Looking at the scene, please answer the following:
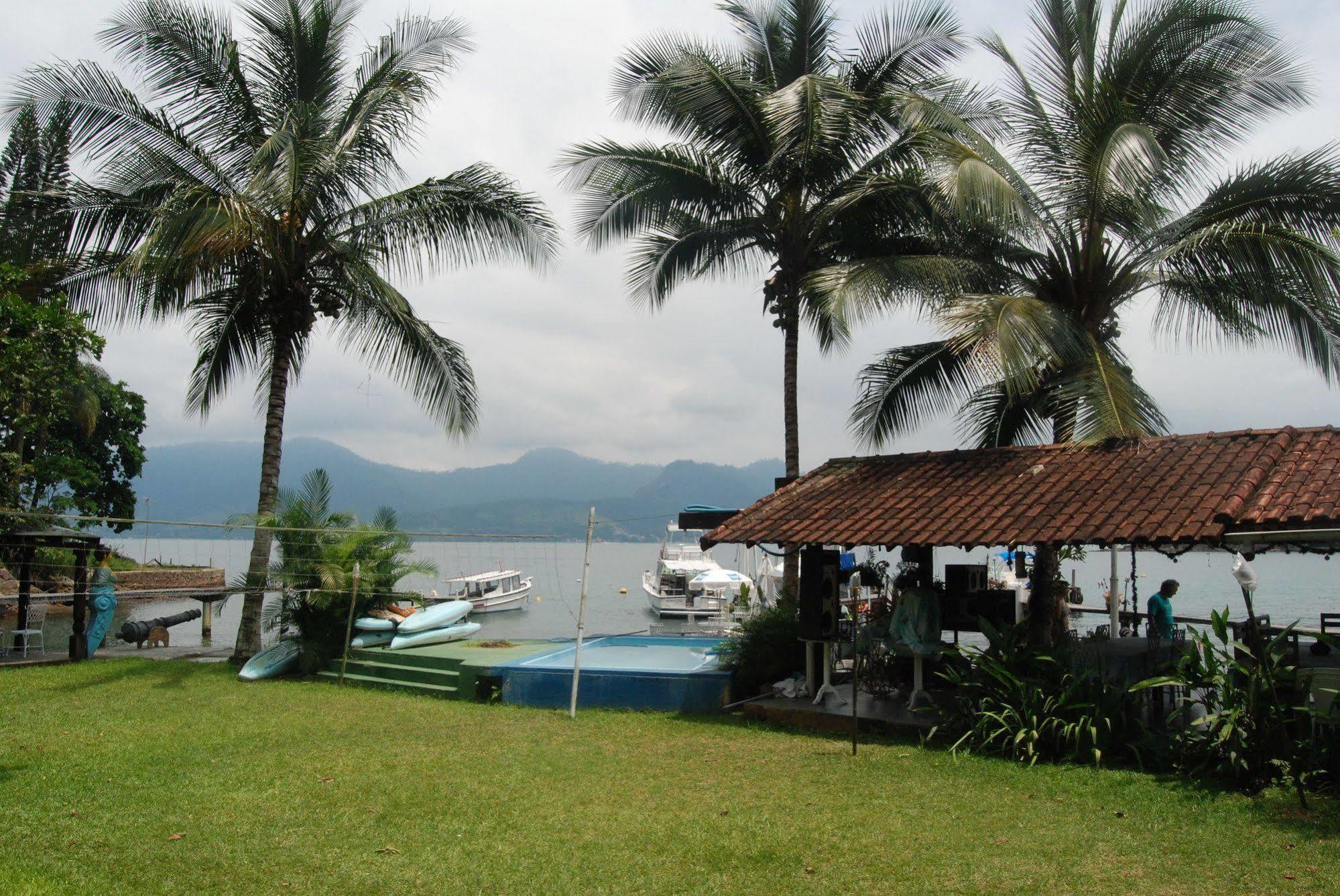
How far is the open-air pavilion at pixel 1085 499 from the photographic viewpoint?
8.47 m

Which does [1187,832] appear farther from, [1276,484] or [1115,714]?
[1276,484]

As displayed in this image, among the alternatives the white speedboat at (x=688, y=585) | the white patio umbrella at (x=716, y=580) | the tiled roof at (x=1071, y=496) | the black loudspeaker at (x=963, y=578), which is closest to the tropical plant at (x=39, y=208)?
the tiled roof at (x=1071, y=496)

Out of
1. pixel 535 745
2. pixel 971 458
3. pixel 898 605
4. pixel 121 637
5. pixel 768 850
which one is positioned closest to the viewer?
pixel 768 850

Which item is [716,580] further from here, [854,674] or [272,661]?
[854,674]

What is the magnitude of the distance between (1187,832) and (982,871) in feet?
5.81

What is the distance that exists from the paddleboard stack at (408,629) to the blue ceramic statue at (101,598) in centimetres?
430

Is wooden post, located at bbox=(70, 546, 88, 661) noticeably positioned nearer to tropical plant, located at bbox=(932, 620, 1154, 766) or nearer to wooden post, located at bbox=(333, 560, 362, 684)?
wooden post, located at bbox=(333, 560, 362, 684)

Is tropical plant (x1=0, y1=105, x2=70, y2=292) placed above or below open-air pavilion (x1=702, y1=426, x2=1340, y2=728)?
above

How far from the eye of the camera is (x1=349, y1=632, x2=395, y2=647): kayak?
49.6 feet

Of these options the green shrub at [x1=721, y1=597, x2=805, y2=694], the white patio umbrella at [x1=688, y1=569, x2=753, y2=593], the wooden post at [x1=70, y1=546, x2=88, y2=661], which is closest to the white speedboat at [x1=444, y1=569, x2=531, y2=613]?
the white patio umbrella at [x1=688, y1=569, x2=753, y2=593]

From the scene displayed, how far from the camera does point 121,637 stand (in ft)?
64.5

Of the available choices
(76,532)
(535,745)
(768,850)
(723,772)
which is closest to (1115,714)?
(723,772)

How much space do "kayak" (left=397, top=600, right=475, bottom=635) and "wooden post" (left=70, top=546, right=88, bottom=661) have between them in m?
5.05

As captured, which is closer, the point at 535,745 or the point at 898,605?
the point at 535,745
